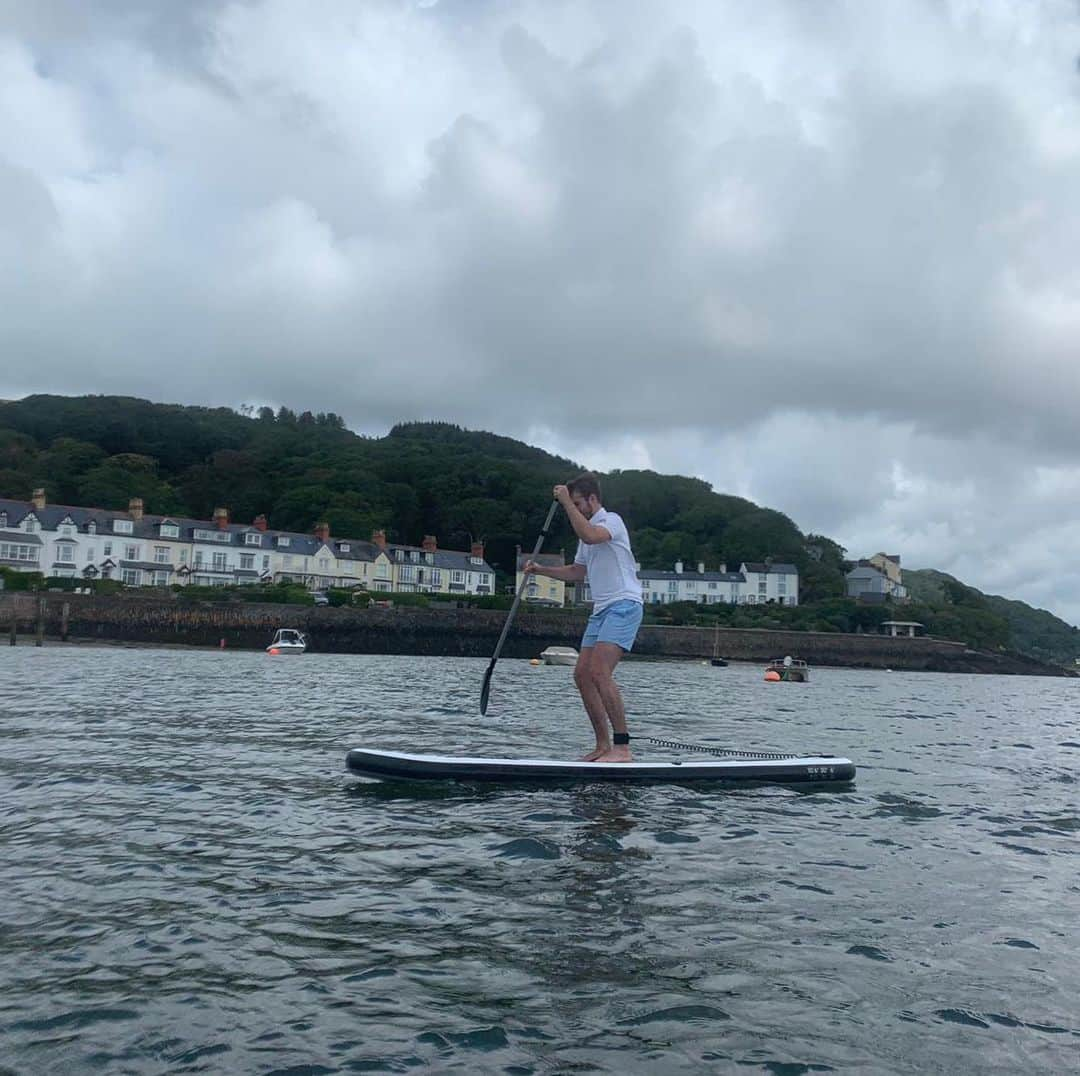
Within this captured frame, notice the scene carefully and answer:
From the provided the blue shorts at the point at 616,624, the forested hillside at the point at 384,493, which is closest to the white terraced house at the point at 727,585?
the forested hillside at the point at 384,493

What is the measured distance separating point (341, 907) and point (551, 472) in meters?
172

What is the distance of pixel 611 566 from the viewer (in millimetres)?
11211

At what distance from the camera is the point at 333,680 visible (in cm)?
3256

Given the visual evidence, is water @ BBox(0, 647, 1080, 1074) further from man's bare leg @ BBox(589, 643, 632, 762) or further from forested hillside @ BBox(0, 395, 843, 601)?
forested hillside @ BBox(0, 395, 843, 601)

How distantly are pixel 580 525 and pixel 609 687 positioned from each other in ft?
5.85

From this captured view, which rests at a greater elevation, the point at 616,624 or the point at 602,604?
the point at 602,604

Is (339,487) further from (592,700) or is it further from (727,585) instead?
(592,700)

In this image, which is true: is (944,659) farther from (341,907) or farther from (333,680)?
(341,907)

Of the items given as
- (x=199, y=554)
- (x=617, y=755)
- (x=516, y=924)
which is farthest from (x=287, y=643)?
(x=516, y=924)

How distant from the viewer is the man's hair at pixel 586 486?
11.2m

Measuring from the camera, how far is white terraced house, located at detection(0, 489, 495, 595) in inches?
3804

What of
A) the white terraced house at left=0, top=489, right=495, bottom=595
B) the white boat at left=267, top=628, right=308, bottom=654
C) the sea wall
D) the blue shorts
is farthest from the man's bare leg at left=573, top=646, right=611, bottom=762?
the white terraced house at left=0, top=489, right=495, bottom=595

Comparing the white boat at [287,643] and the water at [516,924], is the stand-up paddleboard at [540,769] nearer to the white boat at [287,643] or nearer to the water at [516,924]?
the water at [516,924]

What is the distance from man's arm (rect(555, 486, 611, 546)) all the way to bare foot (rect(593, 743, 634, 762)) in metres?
2.27
